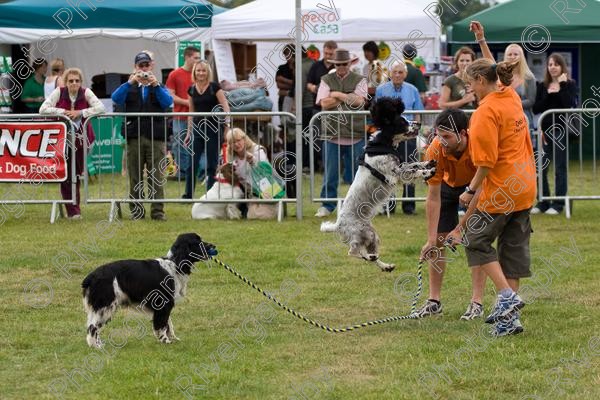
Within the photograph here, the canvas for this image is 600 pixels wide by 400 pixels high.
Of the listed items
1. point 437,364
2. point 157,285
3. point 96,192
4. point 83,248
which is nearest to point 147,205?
point 96,192

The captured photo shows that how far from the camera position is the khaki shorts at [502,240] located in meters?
7.21

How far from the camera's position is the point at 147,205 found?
14.2m

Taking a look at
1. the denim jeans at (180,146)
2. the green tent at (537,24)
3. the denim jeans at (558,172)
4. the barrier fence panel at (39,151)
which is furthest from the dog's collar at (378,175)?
the green tent at (537,24)

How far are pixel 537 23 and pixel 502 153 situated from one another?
43.9 ft

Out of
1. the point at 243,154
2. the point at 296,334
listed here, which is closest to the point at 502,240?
the point at 296,334

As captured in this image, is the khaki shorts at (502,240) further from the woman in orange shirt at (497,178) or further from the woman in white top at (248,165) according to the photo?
the woman in white top at (248,165)

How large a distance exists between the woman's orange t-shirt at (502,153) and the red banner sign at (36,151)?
7.11 meters

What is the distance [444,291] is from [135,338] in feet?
8.92

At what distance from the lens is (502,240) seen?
746 cm

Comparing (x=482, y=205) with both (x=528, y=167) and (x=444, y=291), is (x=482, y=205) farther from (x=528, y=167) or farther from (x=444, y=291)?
(x=444, y=291)

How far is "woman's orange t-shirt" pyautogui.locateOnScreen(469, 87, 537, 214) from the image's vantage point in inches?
272

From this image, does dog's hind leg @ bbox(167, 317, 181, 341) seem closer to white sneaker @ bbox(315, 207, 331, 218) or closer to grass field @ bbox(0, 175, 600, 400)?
grass field @ bbox(0, 175, 600, 400)

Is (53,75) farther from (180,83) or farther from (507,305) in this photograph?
(507,305)

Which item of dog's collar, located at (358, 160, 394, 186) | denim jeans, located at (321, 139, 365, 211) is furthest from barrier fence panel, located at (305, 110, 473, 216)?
dog's collar, located at (358, 160, 394, 186)
